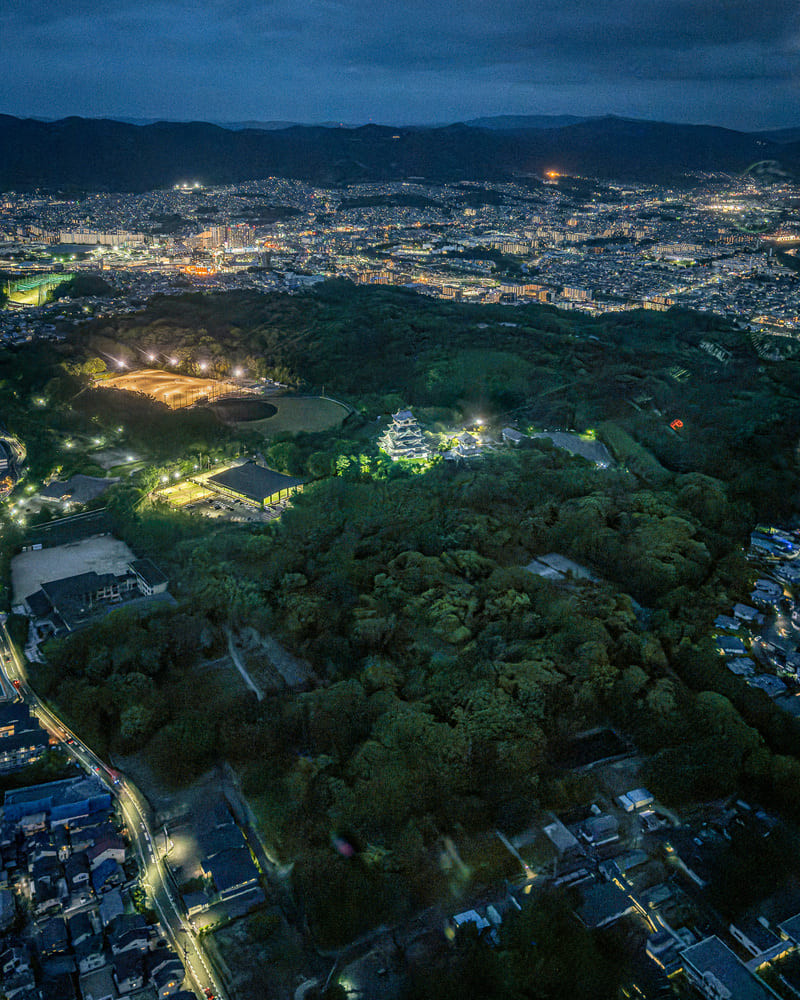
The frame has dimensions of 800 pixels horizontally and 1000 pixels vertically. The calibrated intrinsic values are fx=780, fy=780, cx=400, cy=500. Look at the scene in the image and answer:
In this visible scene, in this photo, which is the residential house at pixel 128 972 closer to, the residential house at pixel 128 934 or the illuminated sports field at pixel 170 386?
the residential house at pixel 128 934

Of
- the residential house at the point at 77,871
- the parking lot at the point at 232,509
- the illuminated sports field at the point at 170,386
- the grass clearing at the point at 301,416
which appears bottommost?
the residential house at the point at 77,871

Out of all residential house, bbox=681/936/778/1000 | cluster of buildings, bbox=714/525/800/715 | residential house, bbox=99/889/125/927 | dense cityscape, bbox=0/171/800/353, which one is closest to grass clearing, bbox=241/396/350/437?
cluster of buildings, bbox=714/525/800/715

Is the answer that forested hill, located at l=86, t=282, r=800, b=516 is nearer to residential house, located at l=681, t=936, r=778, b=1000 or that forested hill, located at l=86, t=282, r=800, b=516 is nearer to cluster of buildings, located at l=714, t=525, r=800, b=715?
cluster of buildings, located at l=714, t=525, r=800, b=715

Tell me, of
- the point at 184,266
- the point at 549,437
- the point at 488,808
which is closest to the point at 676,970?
the point at 488,808

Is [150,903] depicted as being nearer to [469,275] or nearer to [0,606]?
[0,606]

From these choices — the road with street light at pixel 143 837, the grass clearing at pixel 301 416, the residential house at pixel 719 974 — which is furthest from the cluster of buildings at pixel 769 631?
the grass clearing at pixel 301 416
